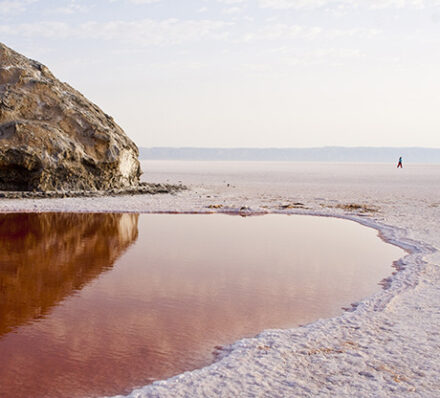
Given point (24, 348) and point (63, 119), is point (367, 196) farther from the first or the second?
point (24, 348)

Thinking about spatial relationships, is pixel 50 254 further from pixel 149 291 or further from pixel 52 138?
pixel 52 138

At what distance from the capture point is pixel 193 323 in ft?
20.9

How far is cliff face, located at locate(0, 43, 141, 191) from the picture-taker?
21.4 m

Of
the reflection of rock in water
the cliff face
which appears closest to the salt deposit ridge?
the reflection of rock in water

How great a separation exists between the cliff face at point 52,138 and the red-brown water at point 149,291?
7514 mm

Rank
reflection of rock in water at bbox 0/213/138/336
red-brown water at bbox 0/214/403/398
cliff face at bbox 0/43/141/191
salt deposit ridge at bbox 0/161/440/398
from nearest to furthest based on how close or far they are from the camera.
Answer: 1. salt deposit ridge at bbox 0/161/440/398
2. red-brown water at bbox 0/214/403/398
3. reflection of rock in water at bbox 0/213/138/336
4. cliff face at bbox 0/43/141/191

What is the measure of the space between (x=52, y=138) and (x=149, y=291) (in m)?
16.1

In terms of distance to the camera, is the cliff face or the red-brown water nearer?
the red-brown water


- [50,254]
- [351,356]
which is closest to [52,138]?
[50,254]

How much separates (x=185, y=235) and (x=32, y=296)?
5.61 m

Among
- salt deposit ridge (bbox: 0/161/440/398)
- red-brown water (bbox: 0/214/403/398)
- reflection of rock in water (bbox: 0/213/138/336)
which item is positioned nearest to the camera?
salt deposit ridge (bbox: 0/161/440/398)

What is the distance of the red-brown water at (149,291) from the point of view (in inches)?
203

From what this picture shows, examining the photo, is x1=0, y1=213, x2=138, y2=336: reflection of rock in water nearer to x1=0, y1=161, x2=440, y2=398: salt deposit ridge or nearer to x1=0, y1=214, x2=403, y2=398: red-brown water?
x1=0, y1=214, x2=403, y2=398: red-brown water

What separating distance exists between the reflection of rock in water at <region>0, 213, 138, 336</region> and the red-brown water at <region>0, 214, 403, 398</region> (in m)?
0.03
